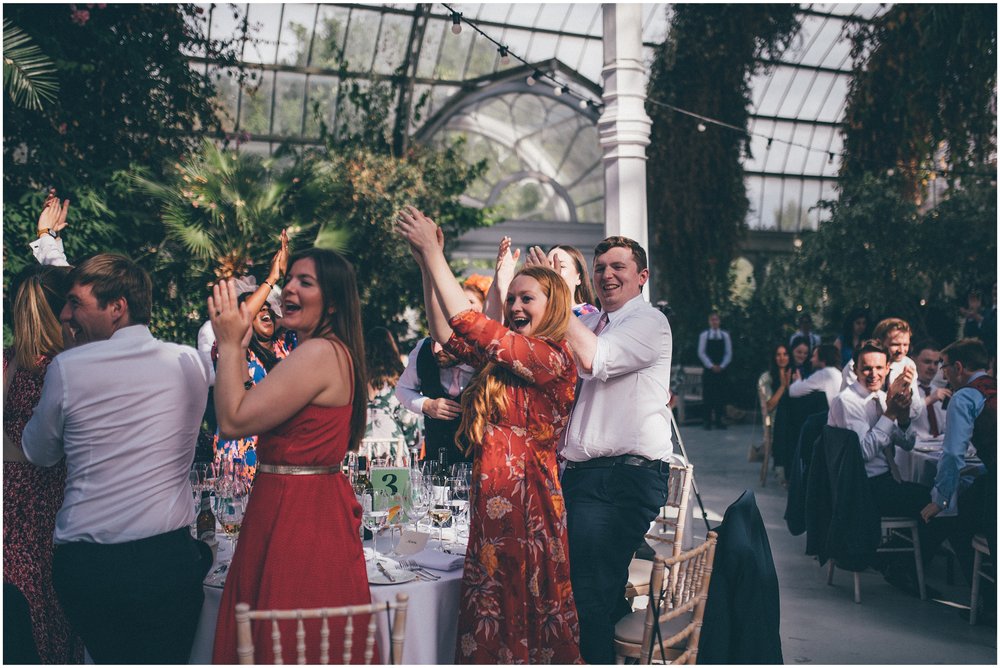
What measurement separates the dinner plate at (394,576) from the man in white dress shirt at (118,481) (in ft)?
Answer: 1.42

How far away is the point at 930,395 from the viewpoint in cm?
557

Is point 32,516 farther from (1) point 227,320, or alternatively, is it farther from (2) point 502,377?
(2) point 502,377

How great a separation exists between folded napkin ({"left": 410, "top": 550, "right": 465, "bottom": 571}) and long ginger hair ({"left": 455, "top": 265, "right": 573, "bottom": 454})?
31cm

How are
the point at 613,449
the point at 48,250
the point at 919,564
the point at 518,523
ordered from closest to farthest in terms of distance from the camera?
the point at 518,523, the point at 613,449, the point at 48,250, the point at 919,564

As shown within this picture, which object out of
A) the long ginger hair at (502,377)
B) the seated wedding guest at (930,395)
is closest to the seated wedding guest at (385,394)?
the long ginger hair at (502,377)

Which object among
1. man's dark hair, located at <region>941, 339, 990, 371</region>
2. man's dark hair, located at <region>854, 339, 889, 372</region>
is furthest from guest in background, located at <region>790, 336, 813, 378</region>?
man's dark hair, located at <region>941, 339, 990, 371</region>

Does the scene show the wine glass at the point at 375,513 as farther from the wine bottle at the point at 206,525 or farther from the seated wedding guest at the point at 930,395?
the seated wedding guest at the point at 930,395

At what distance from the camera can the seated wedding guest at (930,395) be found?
18.0ft

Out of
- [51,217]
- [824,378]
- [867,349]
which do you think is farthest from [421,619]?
[824,378]

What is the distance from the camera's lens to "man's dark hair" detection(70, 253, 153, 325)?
221cm

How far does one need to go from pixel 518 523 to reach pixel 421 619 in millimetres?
346

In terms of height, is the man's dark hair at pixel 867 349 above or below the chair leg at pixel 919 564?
above

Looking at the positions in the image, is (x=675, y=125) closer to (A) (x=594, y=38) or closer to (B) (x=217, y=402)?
(A) (x=594, y=38)

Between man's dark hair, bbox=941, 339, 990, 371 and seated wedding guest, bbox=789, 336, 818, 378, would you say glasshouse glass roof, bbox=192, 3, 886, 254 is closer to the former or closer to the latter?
seated wedding guest, bbox=789, 336, 818, 378
